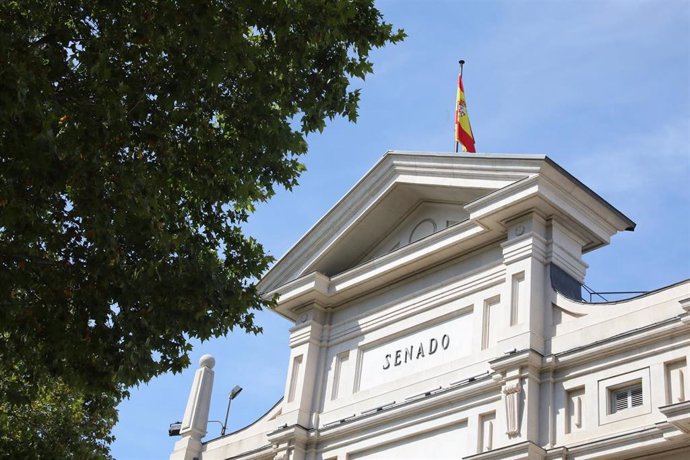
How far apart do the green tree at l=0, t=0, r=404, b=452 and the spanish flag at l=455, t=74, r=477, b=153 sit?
36.7 ft

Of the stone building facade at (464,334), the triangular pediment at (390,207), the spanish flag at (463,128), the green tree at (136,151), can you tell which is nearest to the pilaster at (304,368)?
the stone building facade at (464,334)

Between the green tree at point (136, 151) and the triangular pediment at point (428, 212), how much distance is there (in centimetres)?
674

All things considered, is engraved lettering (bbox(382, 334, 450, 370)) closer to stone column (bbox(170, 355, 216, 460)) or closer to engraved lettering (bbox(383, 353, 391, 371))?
engraved lettering (bbox(383, 353, 391, 371))

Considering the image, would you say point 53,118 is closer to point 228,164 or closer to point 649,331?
point 228,164

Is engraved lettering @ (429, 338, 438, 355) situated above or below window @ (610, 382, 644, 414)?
above

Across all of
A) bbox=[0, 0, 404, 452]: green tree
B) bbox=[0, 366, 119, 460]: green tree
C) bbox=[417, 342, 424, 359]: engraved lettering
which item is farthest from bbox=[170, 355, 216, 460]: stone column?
bbox=[0, 0, 404, 452]: green tree

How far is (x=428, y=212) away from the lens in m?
25.7

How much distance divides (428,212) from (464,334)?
3653mm

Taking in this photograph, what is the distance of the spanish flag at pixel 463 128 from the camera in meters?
27.7

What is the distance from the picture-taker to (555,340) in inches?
834

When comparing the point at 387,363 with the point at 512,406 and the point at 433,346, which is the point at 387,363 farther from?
the point at 512,406

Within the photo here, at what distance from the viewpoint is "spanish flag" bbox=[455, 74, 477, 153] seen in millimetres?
27719

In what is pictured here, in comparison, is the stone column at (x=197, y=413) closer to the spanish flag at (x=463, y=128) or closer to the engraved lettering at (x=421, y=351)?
the engraved lettering at (x=421, y=351)

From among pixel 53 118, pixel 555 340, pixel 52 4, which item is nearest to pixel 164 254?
pixel 53 118
